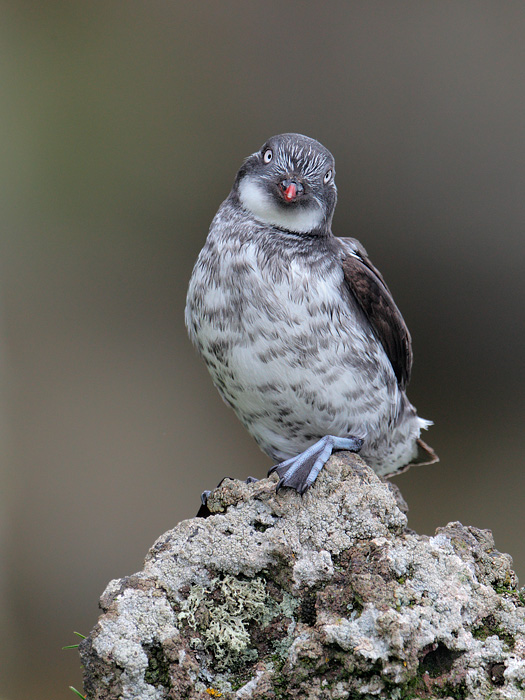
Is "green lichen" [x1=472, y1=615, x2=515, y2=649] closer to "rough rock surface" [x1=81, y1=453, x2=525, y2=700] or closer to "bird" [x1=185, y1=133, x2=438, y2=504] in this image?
"rough rock surface" [x1=81, y1=453, x2=525, y2=700]

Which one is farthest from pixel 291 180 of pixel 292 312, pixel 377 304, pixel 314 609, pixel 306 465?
pixel 314 609

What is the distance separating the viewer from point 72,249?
20.6 feet

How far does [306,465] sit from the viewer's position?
2.62 m

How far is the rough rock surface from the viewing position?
2066 millimetres

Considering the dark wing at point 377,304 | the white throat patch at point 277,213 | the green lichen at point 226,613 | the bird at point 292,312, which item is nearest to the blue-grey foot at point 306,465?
the bird at point 292,312

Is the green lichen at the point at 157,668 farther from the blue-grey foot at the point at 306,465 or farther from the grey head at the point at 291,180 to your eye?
the grey head at the point at 291,180

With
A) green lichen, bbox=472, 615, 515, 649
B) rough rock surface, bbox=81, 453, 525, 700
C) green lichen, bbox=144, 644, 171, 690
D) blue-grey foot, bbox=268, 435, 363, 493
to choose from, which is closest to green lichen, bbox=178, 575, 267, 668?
rough rock surface, bbox=81, 453, 525, 700

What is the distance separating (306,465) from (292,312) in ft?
2.06

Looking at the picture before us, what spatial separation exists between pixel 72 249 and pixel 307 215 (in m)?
3.56

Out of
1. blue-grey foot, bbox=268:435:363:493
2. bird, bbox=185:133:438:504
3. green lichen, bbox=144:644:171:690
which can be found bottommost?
green lichen, bbox=144:644:171:690

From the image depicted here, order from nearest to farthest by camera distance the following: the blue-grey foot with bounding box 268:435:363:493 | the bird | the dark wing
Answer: the blue-grey foot with bounding box 268:435:363:493 < the bird < the dark wing

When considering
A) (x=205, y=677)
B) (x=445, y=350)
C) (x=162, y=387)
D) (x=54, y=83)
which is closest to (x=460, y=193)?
(x=445, y=350)

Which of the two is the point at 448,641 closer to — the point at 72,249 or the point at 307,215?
the point at 307,215

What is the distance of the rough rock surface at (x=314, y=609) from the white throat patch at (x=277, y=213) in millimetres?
1017
